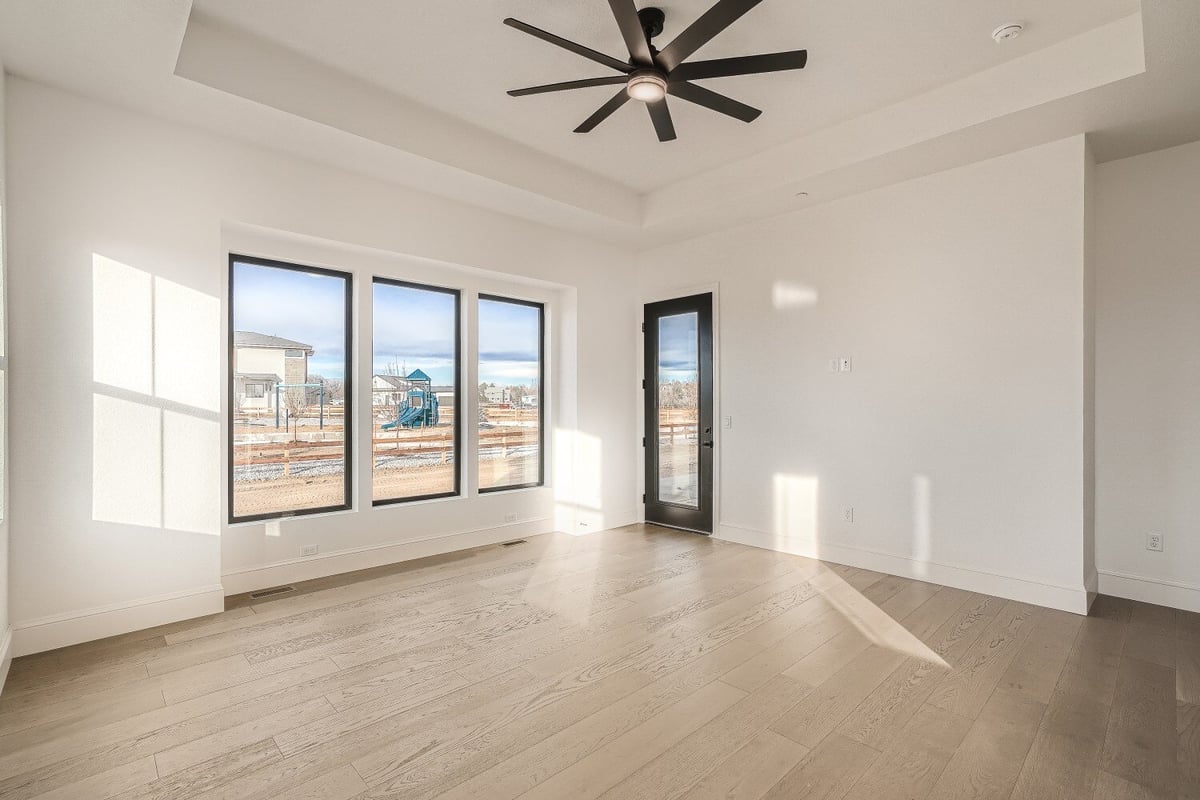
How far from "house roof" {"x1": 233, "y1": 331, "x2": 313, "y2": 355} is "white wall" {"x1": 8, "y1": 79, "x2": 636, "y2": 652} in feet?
1.17

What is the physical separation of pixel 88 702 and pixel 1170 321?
6.32 meters

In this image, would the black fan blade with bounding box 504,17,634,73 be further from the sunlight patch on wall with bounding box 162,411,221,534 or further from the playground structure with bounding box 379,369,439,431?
the playground structure with bounding box 379,369,439,431

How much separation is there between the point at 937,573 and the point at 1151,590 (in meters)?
1.23

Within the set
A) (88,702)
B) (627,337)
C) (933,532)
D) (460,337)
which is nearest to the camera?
(88,702)

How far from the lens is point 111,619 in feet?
10.8

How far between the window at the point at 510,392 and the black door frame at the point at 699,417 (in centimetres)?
116

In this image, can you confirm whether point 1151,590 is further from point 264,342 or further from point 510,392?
point 264,342

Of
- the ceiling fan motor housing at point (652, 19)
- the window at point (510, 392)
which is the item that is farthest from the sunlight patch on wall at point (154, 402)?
the ceiling fan motor housing at point (652, 19)

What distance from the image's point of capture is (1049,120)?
350 centimetres

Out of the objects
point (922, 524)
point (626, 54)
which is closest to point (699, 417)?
point (922, 524)

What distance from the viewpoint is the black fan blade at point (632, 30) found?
95.3 inches

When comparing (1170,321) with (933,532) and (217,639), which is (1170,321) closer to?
(933,532)

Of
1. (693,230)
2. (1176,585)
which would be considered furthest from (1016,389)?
(693,230)

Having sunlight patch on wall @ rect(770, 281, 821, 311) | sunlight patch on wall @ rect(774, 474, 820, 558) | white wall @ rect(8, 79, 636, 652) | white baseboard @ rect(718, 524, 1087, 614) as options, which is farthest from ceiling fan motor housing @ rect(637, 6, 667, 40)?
white baseboard @ rect(718, 524, 1087, 614)
